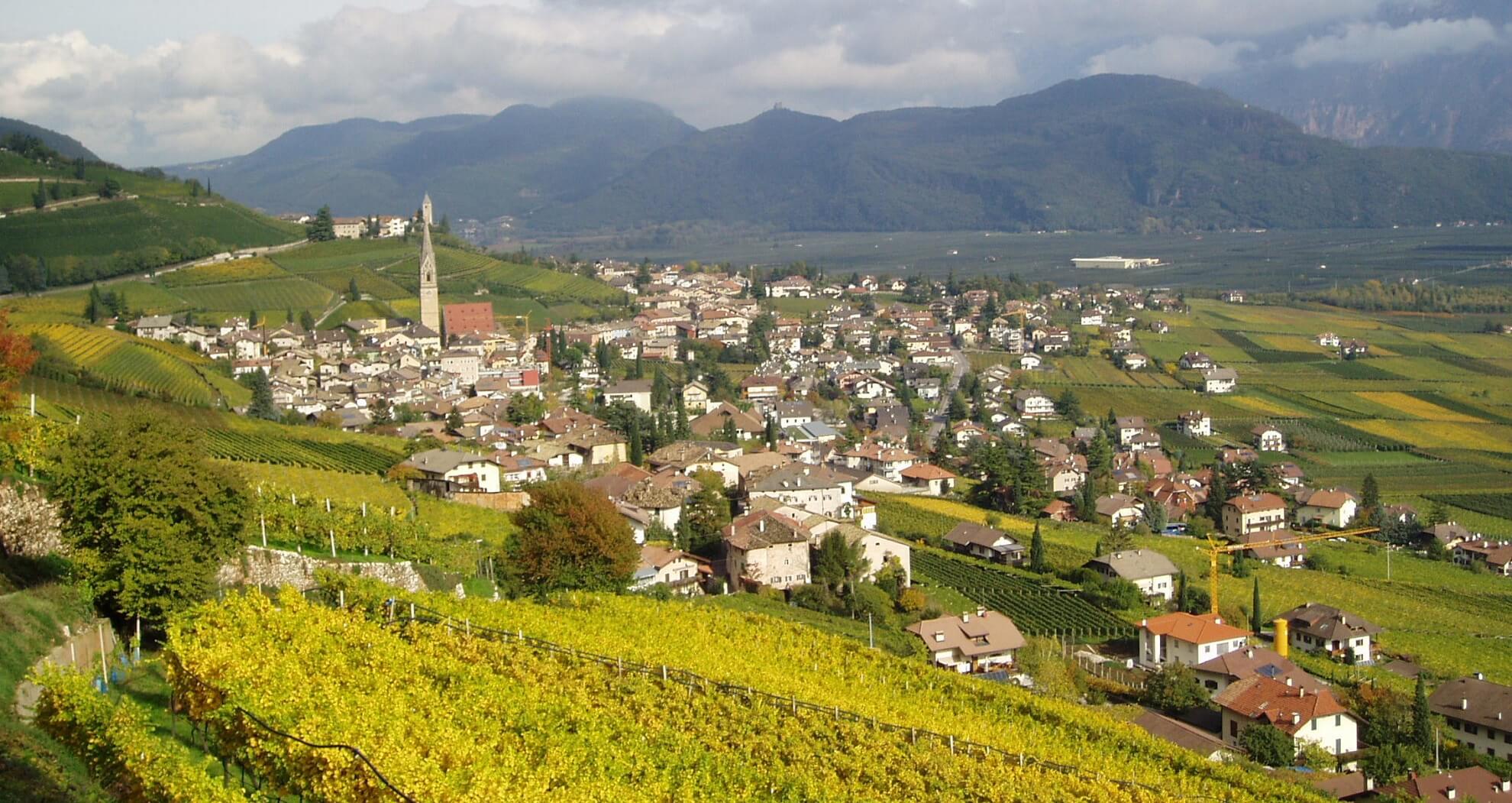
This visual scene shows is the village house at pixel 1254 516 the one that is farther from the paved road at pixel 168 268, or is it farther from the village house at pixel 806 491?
the paved road at pixel 168 268

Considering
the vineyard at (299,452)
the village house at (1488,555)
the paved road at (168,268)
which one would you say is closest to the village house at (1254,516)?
the village house at (1488,555)

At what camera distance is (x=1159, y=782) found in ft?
44.2

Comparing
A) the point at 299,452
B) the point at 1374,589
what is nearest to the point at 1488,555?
the point at 1374,589

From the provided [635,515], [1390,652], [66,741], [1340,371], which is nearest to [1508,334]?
[1340,371]

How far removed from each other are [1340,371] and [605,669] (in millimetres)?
50940

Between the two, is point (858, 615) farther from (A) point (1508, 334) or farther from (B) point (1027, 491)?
(A) point (1508, 334)

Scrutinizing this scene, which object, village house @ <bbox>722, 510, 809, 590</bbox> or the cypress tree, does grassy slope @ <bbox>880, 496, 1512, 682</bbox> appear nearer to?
the cypress tree

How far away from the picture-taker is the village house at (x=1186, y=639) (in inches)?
891

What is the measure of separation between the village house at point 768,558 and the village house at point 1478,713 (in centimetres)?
1057

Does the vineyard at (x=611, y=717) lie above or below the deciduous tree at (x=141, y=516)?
below

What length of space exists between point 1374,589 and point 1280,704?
12701 mm

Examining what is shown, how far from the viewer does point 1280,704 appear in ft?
59.8

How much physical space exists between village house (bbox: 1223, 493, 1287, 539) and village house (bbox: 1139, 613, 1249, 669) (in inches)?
486

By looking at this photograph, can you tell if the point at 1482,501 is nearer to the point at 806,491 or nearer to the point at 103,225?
the point at 806,491
